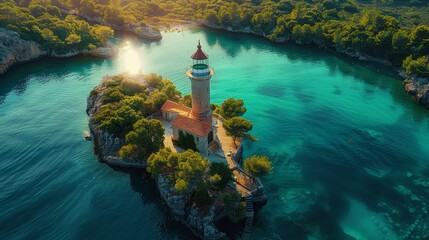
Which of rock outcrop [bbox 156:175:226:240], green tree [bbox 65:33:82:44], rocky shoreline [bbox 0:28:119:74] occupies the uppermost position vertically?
green tree [bbox 65:33:82:44]

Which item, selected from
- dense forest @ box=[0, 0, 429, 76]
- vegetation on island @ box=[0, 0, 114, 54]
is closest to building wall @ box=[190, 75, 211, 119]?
dense forest @ box=[0, 0, 429, 76]

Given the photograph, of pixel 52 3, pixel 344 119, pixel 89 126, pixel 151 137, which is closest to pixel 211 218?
pixel 151 137

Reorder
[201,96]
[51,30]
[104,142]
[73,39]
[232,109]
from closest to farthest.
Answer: [201,96]
[104,142]
[232,109]
[73,39]
[51,30]

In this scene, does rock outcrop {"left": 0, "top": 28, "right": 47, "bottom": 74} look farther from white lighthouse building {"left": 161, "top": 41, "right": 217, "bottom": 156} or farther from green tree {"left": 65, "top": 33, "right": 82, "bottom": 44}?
white lighthouse building {"left": 161, "top": 41, "right": 217, "bottom": 156}

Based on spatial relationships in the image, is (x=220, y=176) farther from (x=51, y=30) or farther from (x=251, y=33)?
(x=251, y=33)

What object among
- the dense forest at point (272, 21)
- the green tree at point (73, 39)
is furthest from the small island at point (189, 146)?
the dense forest at point (272, 21)

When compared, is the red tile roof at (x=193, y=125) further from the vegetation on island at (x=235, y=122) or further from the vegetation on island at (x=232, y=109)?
the vegetation on island at (x=232, y=109)

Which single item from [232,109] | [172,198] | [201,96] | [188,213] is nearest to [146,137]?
[201,96]
